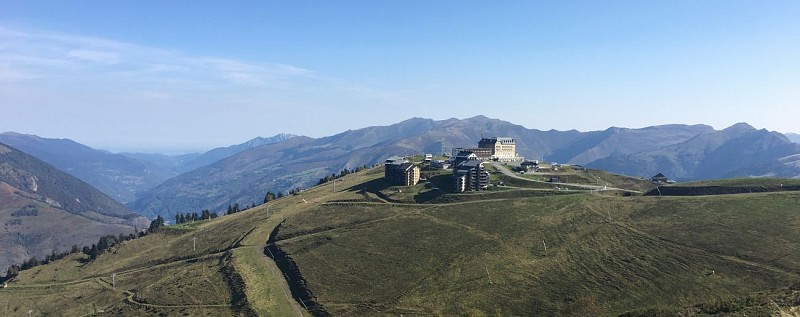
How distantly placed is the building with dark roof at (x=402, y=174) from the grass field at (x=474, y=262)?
11.9 m

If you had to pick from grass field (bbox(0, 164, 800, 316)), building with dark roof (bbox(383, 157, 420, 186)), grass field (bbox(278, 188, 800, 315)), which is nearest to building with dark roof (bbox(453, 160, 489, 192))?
grass field (bbox(0, 164, 800, 316))

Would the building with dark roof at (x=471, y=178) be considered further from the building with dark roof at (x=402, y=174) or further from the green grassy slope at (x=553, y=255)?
the building with dark roof at (x=402, y=174)

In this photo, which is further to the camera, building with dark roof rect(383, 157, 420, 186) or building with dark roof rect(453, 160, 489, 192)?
building with dark roof rect(383, 157, 420, 186)

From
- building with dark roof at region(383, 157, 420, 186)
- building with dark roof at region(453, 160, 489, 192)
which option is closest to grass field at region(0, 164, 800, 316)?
building with dark roof at region(453, 160, 489, 192)

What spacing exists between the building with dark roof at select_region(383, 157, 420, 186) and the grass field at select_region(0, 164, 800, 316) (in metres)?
11.9

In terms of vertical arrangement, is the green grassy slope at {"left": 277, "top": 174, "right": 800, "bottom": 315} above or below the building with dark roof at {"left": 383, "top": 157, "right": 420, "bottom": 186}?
below

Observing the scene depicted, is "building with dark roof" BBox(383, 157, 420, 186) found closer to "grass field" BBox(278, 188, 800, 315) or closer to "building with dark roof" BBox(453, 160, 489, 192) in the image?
"building with dark roof" BBox(453, 160, 489, 192)

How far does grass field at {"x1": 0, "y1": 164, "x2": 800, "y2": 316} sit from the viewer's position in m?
86.5

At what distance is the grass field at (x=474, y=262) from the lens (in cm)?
8650

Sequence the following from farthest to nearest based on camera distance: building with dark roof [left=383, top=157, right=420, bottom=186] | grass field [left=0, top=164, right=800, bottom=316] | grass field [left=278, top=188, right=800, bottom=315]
A: building with dark roof [left=383, top=157, right=420, bottom=186], grass field [left=278, top=188, right=800, bottom=315], grass field [left=0, top=164, right=800, bottom=316]

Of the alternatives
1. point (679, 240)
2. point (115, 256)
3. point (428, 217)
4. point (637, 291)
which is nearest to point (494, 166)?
point (428, 217)

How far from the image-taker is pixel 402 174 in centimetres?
17862

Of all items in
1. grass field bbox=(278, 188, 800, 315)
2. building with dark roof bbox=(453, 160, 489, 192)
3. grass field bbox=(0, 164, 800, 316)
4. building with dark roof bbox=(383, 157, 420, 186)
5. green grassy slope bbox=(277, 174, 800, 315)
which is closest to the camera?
grass field bbox=(0, 164, 800, 316)

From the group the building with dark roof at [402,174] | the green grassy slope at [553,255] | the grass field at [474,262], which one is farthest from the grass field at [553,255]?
the building with dark roof at [402,174]
